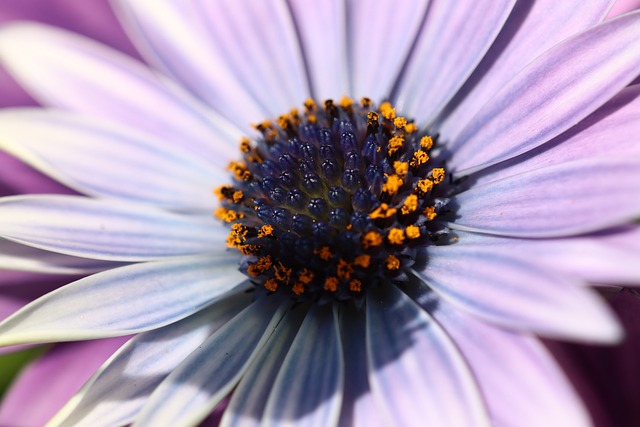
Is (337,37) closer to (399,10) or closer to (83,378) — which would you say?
(399,10)

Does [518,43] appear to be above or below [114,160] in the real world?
below

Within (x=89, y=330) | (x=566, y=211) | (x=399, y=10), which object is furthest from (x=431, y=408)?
(x=399, y=10)

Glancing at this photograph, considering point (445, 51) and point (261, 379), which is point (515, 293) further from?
point (445, 51)

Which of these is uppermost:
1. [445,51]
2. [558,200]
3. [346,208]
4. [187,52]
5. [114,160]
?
[187,52]

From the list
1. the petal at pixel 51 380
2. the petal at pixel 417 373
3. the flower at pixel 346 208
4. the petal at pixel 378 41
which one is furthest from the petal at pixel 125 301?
the petal at pixel 378 41

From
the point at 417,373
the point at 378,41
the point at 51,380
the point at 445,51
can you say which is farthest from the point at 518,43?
the point at 51,380

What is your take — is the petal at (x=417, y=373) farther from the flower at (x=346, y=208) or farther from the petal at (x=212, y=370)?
the petal at (x=212, y=370)

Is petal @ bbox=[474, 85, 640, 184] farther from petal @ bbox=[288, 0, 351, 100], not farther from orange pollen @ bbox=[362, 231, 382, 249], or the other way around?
petal @ bbox=[288, 0, 351, 100]
